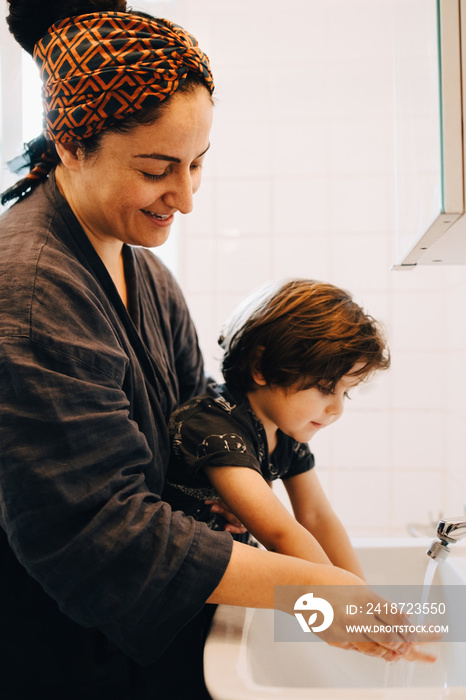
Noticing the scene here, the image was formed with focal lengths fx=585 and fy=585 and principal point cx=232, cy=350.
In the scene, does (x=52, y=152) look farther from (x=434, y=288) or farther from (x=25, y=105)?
(x=434, y=288)

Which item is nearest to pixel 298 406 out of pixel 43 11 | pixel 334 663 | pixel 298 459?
pixel 298 459

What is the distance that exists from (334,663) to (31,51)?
1014mm

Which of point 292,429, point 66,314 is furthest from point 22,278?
point 292,429

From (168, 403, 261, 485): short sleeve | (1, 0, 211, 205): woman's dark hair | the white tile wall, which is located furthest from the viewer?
the white tile wall

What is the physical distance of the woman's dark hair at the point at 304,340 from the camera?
3.09ft

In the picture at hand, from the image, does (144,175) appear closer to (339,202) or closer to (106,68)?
(106,68)

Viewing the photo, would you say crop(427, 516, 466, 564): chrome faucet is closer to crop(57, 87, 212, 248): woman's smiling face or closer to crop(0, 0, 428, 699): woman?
crop(0, 0, 428, 699): woman

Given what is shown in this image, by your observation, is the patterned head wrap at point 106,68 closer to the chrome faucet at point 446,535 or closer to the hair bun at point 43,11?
the hair bun at point 43,11

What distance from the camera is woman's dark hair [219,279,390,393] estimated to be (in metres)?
0.94

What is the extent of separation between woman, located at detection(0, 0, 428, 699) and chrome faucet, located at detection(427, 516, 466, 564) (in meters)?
0.16

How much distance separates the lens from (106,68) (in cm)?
71

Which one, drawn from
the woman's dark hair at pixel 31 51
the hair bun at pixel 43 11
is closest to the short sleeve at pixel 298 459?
the woman's dark hair at pixel 31 51

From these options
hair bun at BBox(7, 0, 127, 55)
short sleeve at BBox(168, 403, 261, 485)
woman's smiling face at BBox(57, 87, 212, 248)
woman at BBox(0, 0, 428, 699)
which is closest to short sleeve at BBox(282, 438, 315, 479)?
short sleeve at BBox(168, 403, 261, 485)

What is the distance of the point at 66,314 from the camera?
0.66 m
